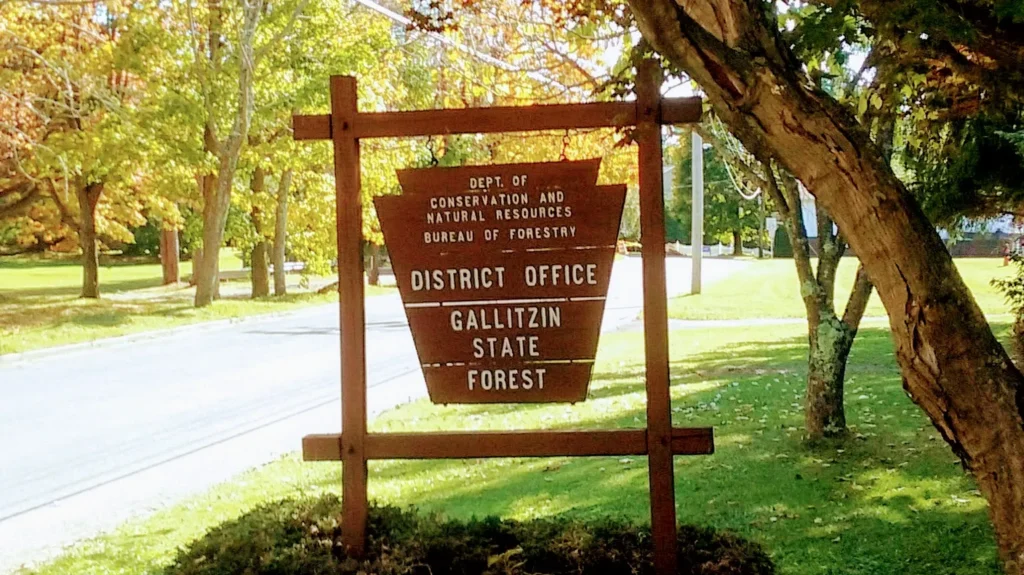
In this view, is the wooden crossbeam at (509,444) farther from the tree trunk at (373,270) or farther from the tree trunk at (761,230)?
the tree trunk at (761,230)

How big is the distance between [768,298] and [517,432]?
27422 millimetres

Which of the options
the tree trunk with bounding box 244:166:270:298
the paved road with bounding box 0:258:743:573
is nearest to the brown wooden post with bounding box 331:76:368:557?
the paved road with bounding box 0:258:743:573

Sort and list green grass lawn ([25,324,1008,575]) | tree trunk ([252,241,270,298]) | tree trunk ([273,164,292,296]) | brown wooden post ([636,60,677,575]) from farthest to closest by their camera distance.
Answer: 1. tree trunk ([252,241,270,298])
2. tree trunk ([273,164,292,296])
3. green grass lawn ([25,324,1008,575])
4. brown wooden post ([636,60,677,575])

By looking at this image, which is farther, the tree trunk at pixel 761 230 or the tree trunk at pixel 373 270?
the tree trunk at pixel 761 230

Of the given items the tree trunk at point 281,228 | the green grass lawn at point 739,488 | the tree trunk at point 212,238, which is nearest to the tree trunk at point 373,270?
the tree trunk at point 281,228

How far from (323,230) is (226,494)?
2631 centimetres

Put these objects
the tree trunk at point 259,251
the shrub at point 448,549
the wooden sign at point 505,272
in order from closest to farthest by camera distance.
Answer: the shrub at point 448,549 < the wooden sign at point 505,272 < the tree trunk at point 259,251

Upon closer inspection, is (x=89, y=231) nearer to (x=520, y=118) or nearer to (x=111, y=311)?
(x=111, y=311)

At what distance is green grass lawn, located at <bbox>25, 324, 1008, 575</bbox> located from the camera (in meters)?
5.53

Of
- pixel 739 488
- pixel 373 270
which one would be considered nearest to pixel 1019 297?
pixel 739 488

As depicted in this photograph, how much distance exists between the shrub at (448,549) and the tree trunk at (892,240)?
1108 mm

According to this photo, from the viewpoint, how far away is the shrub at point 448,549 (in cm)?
399

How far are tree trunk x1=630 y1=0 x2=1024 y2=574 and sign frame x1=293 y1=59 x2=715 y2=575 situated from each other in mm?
597

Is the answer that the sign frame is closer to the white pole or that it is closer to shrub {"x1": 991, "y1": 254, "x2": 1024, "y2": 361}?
shrub {"x1": 991, "y1": 254, "x2": 1024, "y2": 361}
